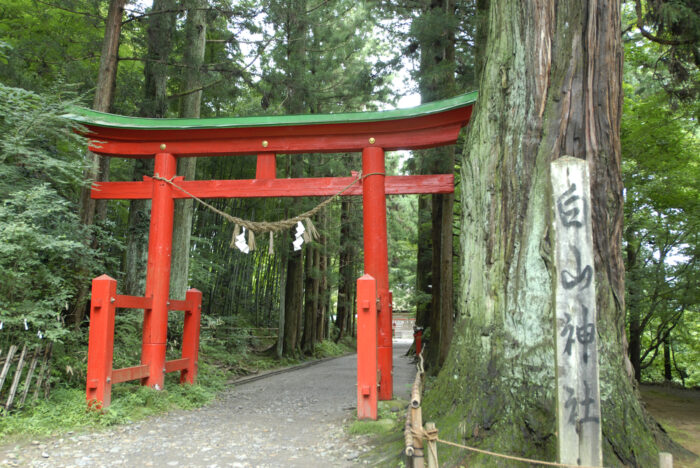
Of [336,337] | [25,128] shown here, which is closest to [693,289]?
[25,128]

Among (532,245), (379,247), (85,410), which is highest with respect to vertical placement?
(379,247)

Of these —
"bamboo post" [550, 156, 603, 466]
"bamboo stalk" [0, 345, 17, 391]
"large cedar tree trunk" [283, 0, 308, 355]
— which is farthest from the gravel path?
"large cedar tree trunk" [283, 0, 308, 355]

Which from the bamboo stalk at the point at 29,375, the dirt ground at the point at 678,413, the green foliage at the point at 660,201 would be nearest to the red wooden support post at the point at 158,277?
the bamboo stalk at the point at 29,375

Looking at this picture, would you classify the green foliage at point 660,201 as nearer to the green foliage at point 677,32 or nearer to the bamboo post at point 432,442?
the green foliage at point 677,32

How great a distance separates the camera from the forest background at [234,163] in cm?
611

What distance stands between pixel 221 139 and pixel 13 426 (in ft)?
14.7

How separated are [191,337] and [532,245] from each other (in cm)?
594

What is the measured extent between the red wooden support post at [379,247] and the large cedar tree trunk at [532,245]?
7.82ft

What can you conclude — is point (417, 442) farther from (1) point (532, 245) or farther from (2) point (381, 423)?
(2) point (381, 423)

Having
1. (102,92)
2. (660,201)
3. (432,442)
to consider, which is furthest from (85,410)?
(660,201)

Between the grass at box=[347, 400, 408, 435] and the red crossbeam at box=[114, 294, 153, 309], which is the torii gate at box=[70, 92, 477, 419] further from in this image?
the grass at box=[347, 400, 408, 435]

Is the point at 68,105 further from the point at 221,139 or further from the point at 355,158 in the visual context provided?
the point at 355,158

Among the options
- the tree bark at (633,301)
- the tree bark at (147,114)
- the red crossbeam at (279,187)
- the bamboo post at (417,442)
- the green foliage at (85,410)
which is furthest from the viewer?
the tree bark at (147,114)

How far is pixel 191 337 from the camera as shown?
7887 mm
